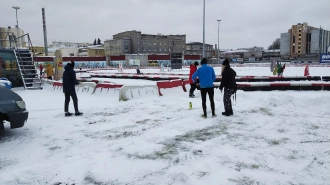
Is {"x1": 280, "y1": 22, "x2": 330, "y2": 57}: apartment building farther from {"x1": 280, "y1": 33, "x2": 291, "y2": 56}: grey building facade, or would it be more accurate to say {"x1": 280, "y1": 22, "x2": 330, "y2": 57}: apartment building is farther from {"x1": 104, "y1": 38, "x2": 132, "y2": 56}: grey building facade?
{"x1": 104, "y1": 38, "x2": 132, "y2": 56}: grey building facade

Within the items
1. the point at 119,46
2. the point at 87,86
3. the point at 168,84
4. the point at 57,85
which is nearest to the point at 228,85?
the point at 168,84

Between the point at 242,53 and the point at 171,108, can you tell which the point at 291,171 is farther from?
the point at 242,53

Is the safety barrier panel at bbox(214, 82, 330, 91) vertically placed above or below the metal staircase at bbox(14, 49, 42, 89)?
below

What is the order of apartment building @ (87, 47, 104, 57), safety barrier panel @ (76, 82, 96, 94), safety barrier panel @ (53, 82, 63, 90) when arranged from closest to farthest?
safety barrier panel @ (76, 82, 96, 94) → safety barrier panel @ (53, 82, 63, 90) → apartment building @ (87, 47, 104, 57)

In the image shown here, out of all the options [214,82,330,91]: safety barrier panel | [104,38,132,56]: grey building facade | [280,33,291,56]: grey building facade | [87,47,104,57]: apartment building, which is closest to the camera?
[214,82,330,91]: safety barrier panel

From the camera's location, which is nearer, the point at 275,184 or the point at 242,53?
the point at 275,184

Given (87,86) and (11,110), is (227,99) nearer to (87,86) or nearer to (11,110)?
(11,110)

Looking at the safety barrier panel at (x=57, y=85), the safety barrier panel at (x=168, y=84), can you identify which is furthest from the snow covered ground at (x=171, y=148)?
the safety barrier panel at (x=57, y=85)

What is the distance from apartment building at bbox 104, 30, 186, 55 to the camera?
88.9 meters

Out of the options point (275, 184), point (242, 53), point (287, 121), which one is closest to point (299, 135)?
point (287, 121)

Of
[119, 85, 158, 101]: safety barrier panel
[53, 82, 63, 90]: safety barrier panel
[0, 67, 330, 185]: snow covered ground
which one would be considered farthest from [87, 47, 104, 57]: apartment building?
[0, 67, 330, 185]: snow covered ground

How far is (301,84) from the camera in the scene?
1166 centimetres

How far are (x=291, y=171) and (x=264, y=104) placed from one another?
17.7 ft

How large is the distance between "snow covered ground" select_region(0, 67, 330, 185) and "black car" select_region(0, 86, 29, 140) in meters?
0.40
